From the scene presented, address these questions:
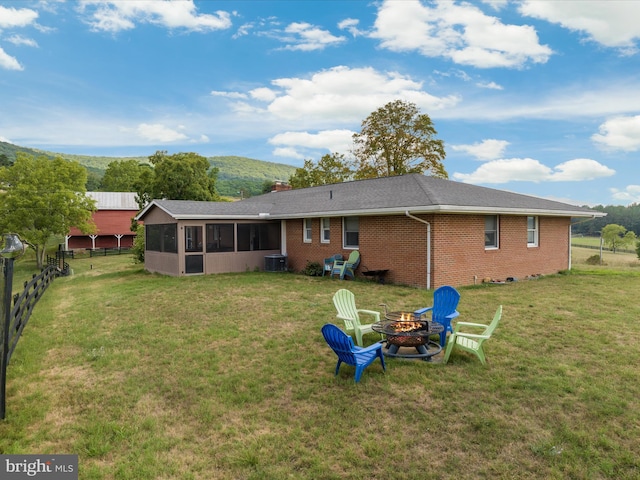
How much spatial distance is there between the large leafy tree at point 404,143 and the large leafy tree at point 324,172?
3.06 m

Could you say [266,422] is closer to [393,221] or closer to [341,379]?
[341,379]

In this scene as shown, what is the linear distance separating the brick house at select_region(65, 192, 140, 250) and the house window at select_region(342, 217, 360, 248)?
28.8m

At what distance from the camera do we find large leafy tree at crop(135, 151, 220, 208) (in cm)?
2725

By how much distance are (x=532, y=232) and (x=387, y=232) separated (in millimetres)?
6360

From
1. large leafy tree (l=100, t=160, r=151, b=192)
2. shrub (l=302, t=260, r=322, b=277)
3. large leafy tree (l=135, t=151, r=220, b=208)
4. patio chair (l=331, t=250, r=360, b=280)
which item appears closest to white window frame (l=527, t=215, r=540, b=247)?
patio chair (l=331, t=250, r=360, b=280)

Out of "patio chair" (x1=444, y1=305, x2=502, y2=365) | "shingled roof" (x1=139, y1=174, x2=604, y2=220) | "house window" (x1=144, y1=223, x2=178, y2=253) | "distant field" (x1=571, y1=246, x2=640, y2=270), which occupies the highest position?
"shingled roof" (x1=139, y1=174, x2=604, y2=220)

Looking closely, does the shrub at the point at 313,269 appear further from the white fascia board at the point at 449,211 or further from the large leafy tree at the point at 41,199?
the large leafy tree at the point at 41,199

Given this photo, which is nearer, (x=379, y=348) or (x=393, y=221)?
(x=379, y=348)

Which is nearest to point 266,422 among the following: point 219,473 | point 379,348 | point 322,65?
point 219,473

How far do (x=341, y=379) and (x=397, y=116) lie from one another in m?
31.5

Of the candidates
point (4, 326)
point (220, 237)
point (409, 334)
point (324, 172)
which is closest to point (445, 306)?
point (409, 334)

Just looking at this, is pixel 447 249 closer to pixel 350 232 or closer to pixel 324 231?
pixel 350 232

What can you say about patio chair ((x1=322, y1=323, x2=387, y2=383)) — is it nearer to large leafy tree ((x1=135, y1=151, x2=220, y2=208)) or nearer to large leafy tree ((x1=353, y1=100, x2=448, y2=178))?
large leafy tree ((x1=135, y1=151, x2=220, y2=208))

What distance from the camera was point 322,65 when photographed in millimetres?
21938
